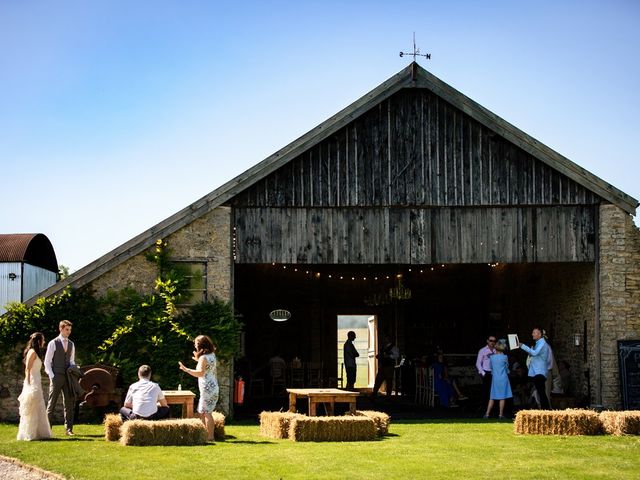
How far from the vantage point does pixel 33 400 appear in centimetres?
1566

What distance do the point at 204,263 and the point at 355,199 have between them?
340 cm

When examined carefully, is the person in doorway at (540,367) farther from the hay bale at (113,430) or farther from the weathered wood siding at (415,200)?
the hay bale at (113,430)

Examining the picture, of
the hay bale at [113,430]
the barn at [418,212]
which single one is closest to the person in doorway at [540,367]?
the barn at [418,212]

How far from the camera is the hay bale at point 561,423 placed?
16.4 meters

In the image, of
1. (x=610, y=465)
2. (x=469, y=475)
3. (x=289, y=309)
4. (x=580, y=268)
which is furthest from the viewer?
(x=289, y=309)

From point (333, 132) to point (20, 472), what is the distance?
417 inches

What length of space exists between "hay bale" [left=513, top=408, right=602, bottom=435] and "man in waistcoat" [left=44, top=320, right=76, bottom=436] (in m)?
7.61

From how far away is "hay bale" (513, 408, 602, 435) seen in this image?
16.4 m

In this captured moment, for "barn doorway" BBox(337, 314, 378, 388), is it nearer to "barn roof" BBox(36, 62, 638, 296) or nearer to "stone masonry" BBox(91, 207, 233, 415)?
"stone masonry" BBox(91, 207, 233, 415)

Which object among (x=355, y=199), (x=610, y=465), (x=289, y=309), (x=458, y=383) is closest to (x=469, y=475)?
(x=610, y=465)

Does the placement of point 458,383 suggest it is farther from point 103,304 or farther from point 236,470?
point 236,470

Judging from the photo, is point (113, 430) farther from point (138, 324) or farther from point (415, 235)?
point (415, 235)

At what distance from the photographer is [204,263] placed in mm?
20562

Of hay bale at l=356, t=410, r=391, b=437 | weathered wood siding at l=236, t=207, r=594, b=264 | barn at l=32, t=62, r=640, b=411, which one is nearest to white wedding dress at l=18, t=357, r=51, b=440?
barn at l=32, t=62, r=640, b=411
